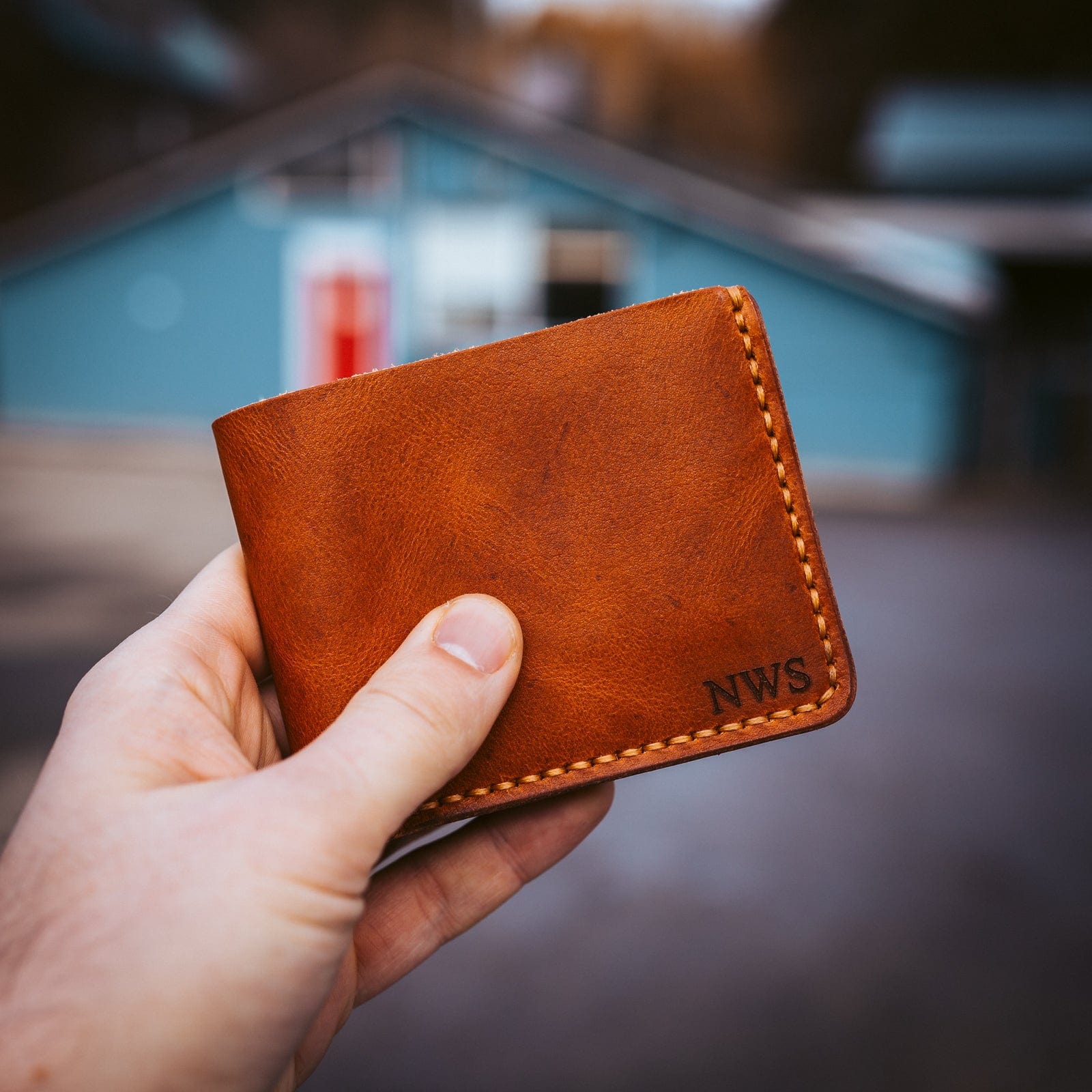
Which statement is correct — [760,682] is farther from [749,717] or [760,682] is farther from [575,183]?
[575,183]

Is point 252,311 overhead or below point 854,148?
below

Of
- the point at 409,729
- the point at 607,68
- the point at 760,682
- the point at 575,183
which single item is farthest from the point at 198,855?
the point at 607,68

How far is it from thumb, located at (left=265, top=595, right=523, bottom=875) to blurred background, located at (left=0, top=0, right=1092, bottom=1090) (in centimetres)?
131

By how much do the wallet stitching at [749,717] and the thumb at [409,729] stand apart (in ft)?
0.34

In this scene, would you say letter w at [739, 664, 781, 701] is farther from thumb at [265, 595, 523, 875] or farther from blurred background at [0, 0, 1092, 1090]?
blurred background at [0, 0, 1092, 1090]

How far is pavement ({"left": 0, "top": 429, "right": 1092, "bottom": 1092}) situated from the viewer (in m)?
1.98

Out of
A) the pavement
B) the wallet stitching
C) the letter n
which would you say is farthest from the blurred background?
the letter n

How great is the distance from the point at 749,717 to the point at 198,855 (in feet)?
2.15

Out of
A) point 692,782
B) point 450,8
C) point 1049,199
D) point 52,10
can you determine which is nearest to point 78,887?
point 692,782

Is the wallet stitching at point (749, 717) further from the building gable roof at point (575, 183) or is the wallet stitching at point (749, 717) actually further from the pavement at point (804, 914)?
the building gable roof at point (575, 183)

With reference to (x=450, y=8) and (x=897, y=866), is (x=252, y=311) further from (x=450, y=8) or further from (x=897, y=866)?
(x=450, y=8)

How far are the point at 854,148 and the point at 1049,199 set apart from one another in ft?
42.3

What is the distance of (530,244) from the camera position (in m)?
10.2

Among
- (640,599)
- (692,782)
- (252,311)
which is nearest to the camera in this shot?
(640,599)
